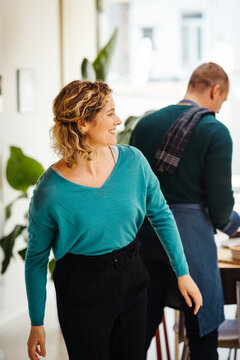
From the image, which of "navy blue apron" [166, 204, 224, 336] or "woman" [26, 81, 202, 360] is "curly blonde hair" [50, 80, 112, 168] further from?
"navy blue apron" [166, 204, 224, 336]

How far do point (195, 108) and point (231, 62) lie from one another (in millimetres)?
2399

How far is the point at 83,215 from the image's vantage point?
1.49m

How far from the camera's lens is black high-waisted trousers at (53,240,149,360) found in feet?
5.03

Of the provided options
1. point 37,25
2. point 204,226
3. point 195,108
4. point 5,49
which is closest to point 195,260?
point 204,226

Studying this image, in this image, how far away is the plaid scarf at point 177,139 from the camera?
78.7 inches

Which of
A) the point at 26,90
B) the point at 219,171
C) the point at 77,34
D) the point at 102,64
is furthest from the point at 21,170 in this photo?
the point at 77,34

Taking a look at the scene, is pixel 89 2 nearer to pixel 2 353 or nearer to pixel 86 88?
pixel 2 353

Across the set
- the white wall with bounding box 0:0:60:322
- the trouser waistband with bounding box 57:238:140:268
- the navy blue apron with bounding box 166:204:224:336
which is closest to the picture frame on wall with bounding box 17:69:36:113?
the white wall with bounding box 0:0:60:322

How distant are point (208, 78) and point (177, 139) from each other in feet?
0.99

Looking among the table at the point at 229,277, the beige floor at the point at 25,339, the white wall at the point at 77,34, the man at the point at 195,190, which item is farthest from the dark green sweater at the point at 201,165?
the white wall at the point at 77,34

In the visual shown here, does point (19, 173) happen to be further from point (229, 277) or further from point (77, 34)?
point (77, 34)

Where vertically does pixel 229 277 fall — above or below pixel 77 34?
below

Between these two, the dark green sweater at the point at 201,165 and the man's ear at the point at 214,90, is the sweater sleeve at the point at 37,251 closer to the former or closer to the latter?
the dark green sweater at the point at 201,165

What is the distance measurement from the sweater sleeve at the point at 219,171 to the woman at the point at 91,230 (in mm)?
411
